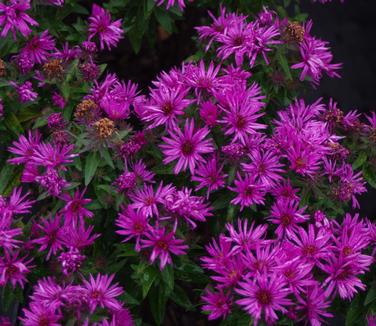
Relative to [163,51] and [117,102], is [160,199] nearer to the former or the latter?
[117,102]

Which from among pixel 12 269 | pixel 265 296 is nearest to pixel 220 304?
pixel 265 296

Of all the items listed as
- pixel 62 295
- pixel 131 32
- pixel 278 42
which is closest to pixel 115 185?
pixel 62 295

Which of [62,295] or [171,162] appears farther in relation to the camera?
[171,162]

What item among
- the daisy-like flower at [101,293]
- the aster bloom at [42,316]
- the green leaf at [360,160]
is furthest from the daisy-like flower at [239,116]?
the aster bloom at [42,316]

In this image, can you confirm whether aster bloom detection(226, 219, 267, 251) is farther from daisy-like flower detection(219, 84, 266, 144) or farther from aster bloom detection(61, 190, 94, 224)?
aster bloom detection(61, 190, 94, 224)

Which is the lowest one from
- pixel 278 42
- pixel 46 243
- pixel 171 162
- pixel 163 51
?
pixel 163 51

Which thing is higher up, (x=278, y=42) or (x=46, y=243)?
(x=278, y=42)
